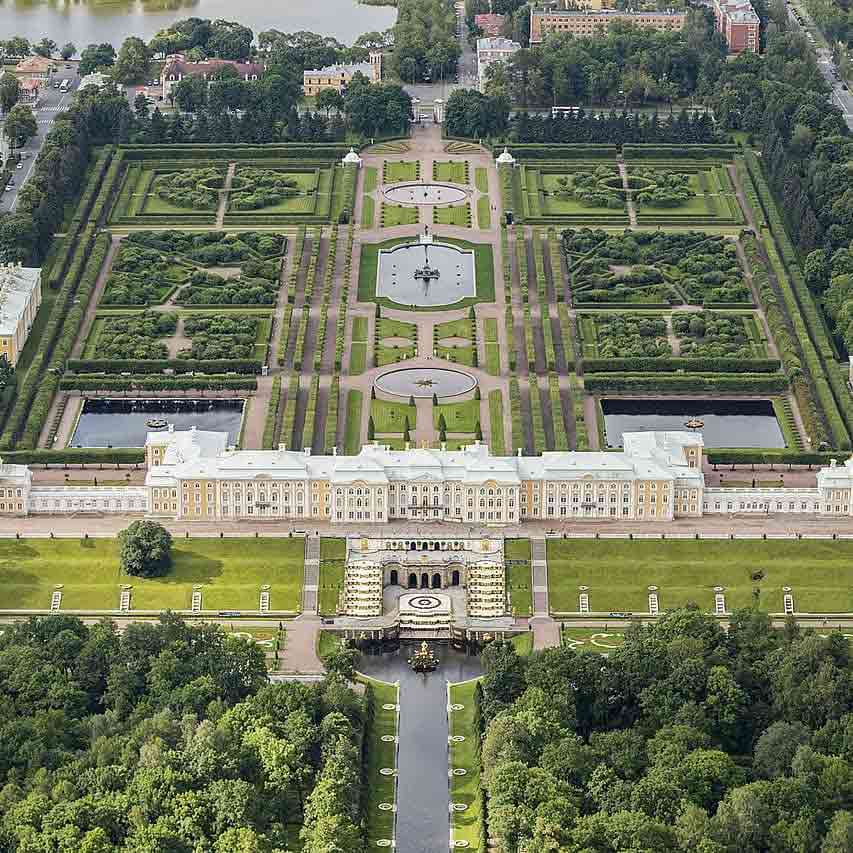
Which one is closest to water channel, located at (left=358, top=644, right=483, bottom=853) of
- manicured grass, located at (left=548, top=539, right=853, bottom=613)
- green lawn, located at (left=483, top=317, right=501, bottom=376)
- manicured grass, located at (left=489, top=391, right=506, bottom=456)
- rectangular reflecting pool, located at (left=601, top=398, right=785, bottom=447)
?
manicured grass, located at (left=548, top=539, right=853, bottom=613)

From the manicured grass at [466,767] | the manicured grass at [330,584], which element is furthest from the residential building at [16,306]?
the manicured grass at [466,767]

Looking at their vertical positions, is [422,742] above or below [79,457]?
below

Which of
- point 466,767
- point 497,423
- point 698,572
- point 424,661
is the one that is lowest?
point 466,767

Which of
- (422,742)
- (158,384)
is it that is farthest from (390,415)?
(422,742)

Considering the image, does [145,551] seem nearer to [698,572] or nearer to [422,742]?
[422,742]

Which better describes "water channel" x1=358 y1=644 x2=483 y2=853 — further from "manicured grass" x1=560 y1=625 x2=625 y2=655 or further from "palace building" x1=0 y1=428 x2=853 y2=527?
"palace building" x1=0 y1=428 x2=853 y2=527

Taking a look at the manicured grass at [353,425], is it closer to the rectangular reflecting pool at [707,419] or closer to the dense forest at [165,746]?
the rectangular reflecting pool at [707,419]

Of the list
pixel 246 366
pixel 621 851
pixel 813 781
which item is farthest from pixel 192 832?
pixel 246 366
